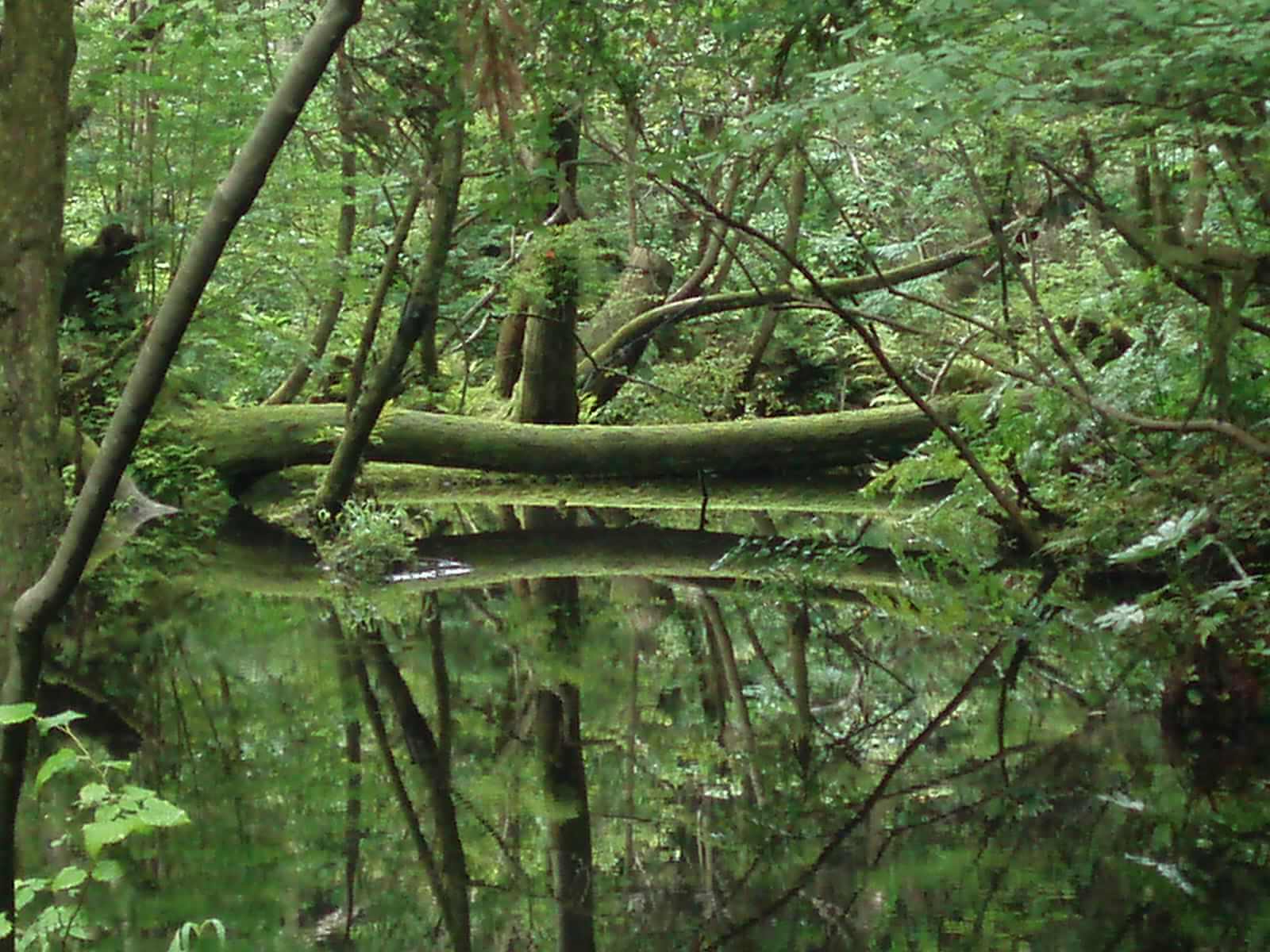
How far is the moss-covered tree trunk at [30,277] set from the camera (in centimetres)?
289

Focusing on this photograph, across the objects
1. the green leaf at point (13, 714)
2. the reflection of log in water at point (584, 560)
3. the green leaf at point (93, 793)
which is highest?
the reflection of log in water at point (584, 560)

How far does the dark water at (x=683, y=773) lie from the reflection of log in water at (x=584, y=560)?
1.53 feet

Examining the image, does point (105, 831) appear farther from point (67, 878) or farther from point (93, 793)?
point (67, 878)

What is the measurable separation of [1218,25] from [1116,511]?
306 cm

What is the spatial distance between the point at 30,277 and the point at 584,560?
5682mm

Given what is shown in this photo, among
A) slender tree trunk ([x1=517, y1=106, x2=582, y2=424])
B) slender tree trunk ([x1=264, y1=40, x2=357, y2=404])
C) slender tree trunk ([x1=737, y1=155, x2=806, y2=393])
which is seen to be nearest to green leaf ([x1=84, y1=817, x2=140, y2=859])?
slender tree trunk ([x1=737, y1=155, x2=806, y2=393])

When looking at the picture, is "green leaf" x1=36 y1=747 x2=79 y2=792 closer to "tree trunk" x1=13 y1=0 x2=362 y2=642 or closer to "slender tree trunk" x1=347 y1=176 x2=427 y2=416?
"tree trunk" x1=13 y1=0 x2=362 y2=642

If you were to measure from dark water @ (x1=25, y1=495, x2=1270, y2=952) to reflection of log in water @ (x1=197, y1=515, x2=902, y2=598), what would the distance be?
1.53 ft

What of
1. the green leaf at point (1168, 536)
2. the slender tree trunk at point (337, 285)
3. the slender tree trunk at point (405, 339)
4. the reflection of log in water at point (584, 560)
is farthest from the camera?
the slender tree trunk at point (337, 285)

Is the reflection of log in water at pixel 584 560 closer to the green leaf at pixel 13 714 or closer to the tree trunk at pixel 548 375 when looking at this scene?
the tree trunk at pixel 548 375

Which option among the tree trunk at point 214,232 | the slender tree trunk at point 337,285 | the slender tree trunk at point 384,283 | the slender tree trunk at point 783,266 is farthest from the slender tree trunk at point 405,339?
the tree trunk at point 214,232

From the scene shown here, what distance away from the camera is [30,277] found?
117 inches

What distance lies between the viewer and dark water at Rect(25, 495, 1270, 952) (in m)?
3.10

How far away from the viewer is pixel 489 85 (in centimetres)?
268
